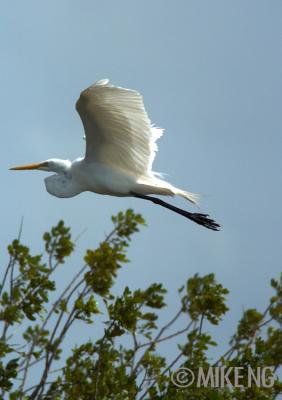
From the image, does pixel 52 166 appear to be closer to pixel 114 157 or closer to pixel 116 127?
pixel 114 157

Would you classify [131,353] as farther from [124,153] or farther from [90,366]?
[124,153]

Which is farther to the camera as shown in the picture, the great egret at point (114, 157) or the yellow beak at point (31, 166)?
the yellow beak at point (31, 166)

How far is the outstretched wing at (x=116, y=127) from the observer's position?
8570 millimetres

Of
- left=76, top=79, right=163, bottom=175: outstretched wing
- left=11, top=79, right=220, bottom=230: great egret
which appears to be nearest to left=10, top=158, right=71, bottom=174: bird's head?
left=11, top=79, right=220, bottom=230: great egret

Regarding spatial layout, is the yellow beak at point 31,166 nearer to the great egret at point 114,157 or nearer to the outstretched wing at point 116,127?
the great egret at point 114,157

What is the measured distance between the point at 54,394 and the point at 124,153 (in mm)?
4115

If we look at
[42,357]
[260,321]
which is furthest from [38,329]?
[260,321]

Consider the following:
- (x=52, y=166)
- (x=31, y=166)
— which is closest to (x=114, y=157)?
(x=52, y=166)

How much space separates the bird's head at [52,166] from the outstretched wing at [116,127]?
2.42 feet

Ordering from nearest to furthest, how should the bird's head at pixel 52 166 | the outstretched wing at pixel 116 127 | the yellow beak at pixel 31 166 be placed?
the outstretched wing at pixel 116 127
the bird's head at pixel 52 166
the yellow beak at pixel 31 166

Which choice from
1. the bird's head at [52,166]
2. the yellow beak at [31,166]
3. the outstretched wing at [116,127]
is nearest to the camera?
the outstretched wing at [116,127]

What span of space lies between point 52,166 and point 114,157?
4.58 ft

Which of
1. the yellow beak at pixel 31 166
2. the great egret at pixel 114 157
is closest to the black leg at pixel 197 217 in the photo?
the great egret at pixel 114 157

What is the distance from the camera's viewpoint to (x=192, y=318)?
6.66 metres
